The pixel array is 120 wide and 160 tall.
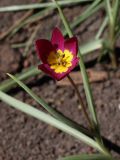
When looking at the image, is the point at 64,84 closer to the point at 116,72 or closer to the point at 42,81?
the point at 42,81

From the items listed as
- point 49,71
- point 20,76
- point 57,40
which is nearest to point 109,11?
point 20,76

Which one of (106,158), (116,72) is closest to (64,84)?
(116,72)

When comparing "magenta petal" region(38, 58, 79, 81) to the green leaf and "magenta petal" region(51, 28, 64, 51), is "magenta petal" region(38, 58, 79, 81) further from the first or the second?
the green leaf

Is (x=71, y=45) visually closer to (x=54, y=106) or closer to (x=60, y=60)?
(x=60, y=60)

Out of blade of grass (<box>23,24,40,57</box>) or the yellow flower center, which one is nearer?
the yellow flower center

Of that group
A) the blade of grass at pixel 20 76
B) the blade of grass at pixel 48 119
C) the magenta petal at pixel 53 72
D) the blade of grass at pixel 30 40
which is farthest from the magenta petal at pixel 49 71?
the blade of grass at pixel 30 40

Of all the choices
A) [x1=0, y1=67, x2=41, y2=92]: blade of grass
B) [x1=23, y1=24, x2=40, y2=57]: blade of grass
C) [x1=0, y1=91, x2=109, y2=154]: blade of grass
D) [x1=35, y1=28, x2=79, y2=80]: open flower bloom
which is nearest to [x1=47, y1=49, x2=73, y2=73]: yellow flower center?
[x1=35, y1=28, x2=79, y2=80]: open flower bloom

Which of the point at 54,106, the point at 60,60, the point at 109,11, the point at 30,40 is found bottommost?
the point at 54,106
